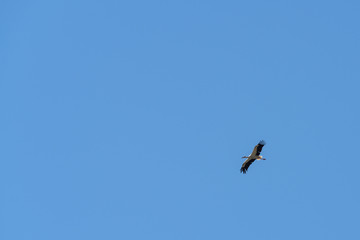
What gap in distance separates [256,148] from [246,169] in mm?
3522

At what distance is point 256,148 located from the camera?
17062 cm

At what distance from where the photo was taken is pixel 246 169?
173375 mm
